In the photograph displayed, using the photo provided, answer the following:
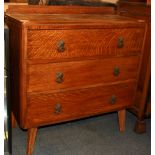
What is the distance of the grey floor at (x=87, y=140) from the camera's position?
1.54 metres

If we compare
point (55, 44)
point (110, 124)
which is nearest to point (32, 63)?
point (55, 44)

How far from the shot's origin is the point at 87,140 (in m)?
1.64

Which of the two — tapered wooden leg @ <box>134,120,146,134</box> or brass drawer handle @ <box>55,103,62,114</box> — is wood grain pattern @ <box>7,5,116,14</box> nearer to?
brass drawer handle @ <box>55,103,62,114</box>

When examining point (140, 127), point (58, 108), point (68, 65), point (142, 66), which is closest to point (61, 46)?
point (68, 65)

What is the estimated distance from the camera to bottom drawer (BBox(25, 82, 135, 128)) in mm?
1331

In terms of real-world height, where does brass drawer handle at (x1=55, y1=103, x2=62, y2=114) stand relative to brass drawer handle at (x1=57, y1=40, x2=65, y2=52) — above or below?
below

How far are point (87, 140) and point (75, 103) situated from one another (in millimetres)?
334

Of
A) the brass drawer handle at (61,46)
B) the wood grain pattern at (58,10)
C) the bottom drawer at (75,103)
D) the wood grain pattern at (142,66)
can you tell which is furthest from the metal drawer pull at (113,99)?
the wood grain pattern at (58,10)

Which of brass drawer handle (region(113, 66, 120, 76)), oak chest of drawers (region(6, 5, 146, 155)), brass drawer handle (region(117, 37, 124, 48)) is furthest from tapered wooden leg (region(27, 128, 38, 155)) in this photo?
brass drawer handle (region(117, 37, 124, 48))

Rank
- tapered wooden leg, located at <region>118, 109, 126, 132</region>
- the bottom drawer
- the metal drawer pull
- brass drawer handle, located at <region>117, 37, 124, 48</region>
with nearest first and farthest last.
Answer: the bottom drawer, brass drawer handle, located at <region>117, 37, 124, 48</region>, the metal drawer pull, tapered wooden leg, located at <region>118, 109, 126, 132</region>

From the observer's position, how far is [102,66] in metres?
1.48

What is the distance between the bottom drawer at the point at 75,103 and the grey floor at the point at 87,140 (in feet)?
0.72

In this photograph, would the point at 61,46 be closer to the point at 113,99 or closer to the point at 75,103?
the point at 75,103
